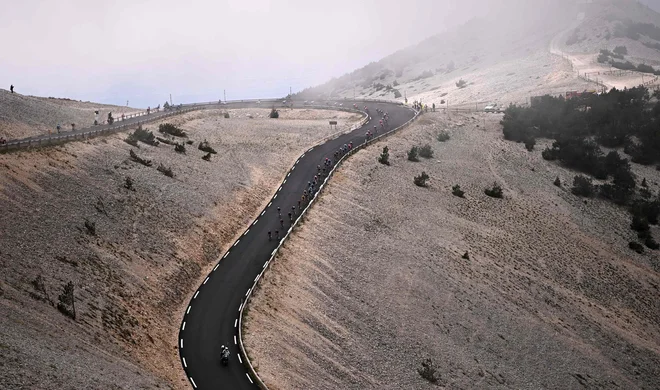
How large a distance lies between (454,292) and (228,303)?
14810mm

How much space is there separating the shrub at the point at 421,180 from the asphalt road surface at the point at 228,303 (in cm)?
1018

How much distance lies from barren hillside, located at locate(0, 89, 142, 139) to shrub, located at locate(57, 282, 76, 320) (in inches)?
1216

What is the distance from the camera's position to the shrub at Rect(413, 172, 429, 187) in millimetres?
59281

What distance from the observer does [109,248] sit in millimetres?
34844

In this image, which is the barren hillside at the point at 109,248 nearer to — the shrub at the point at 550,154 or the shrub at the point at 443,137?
the shrub at the point at 443,137

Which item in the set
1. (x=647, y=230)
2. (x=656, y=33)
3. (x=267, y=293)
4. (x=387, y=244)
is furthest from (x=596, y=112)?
(x=656, y=33)

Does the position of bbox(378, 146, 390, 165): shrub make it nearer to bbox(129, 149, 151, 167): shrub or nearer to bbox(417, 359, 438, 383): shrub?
bbox(129, 149, 151, 167): shrub

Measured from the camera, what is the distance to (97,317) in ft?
91.7

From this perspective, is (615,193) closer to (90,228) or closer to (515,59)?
(90,228)

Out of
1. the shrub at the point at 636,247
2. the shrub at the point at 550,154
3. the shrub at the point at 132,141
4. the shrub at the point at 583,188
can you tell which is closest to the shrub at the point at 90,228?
the shrub at the point at 132,141

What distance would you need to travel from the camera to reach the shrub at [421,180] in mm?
59281

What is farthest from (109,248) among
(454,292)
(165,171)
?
(454,292)

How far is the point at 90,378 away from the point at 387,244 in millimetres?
26129

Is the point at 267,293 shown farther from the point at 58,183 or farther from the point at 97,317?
the point at 58,183
